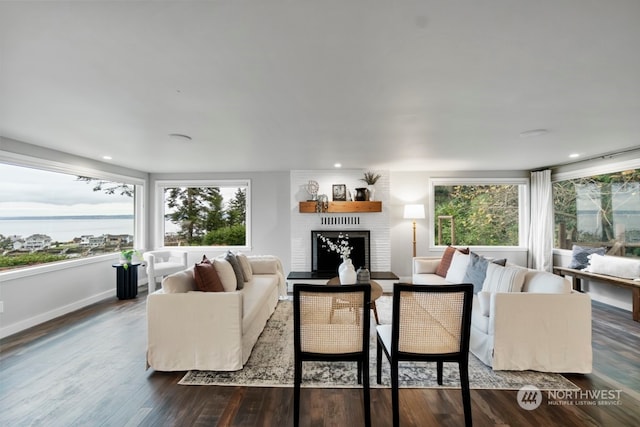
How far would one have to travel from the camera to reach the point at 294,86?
210 cm

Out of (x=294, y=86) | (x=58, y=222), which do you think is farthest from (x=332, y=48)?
(x=58, y=222)

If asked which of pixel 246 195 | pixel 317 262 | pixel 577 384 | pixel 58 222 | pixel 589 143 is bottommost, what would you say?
pixel 577 384

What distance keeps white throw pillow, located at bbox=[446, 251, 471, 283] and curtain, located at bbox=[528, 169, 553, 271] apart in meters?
2.60

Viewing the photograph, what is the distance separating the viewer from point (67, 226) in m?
4.39

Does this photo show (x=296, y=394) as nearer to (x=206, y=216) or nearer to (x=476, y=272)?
(x=476, y=272)

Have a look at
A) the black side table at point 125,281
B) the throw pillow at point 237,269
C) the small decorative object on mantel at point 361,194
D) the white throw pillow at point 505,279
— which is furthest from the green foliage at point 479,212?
the black side table at point 125,281

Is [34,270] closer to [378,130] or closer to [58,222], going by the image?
[58,222]

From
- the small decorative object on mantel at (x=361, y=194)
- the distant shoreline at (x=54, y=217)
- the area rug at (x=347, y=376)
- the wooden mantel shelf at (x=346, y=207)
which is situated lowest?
the area rug at (x=347, y=376)

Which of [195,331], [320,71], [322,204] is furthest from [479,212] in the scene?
[195,331]

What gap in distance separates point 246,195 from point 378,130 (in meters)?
3.68

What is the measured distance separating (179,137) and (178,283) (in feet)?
5.45

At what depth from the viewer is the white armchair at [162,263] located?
4.91 m

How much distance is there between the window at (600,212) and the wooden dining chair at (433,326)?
4.29 metres

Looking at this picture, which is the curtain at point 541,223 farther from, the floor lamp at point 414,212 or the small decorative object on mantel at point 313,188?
the small decorative object on mantel at point 313,188
